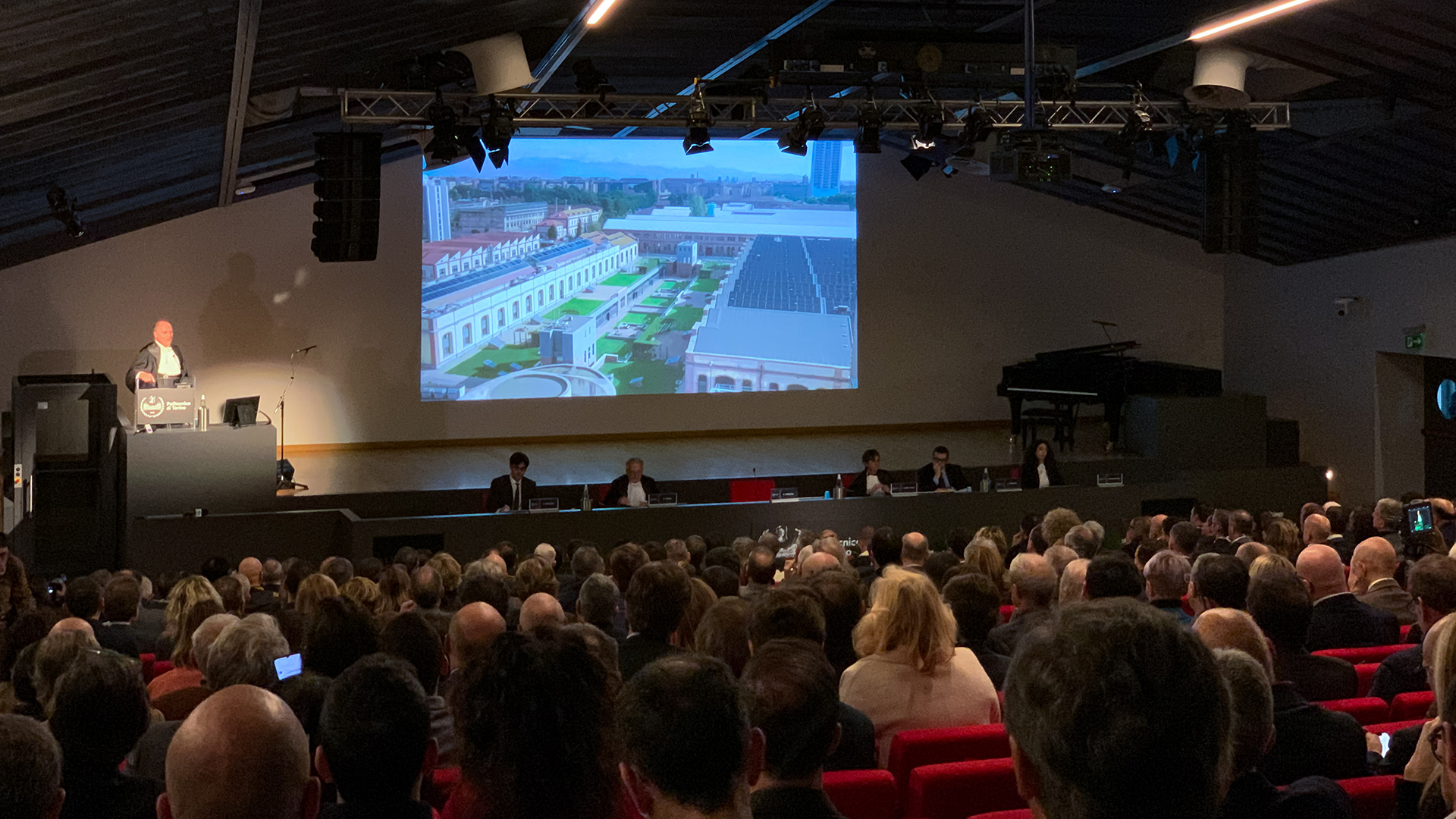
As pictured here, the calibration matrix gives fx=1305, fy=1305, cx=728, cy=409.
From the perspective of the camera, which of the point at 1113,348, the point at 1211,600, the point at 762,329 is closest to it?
the point at 1211,600

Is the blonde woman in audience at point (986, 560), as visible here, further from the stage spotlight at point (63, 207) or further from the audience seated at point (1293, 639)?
the stage spotlight at point (63, 207)

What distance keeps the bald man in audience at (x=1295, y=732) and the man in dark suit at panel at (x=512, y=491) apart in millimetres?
8953

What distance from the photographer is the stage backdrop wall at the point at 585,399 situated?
15.1m

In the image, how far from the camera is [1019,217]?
59.4 feet

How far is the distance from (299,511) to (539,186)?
5.76 metres

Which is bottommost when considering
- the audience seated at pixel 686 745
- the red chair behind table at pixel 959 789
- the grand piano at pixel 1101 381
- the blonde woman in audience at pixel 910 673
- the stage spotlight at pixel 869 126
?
the red chair behind table at pixel 959 789

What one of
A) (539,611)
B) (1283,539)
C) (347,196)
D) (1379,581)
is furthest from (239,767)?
(347,196)

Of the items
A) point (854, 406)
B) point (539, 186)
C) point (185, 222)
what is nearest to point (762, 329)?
point (854, 406)

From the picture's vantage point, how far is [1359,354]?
15320mm

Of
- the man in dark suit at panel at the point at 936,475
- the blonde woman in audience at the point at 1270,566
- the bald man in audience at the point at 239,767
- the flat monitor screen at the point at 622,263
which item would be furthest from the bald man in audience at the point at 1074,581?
the flat monitor screen at the point at 622,263

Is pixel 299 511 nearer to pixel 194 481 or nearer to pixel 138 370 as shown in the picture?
pixel 194 481

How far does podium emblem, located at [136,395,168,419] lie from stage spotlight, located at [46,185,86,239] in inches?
59.7

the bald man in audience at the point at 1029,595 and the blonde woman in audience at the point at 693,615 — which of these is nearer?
the blonde woman in audience at the point at 693,615

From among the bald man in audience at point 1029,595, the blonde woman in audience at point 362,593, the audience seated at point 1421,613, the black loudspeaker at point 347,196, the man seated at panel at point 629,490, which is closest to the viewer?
the audience seated at point 1421,613
